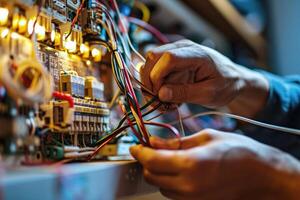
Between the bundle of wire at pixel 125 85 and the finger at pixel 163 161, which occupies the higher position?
the bundle of wire at pixel 125 85

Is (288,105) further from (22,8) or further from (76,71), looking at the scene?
(22,8)

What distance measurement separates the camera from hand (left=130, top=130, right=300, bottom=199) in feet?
1.44

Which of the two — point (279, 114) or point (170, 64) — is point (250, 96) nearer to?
point (279, 114)

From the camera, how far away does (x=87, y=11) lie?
0.58 m

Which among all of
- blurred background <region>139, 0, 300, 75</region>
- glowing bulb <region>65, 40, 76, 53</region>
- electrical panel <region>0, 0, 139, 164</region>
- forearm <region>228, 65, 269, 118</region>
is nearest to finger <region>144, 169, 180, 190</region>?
electrical panel <region>0, 0, 139, 164</region>

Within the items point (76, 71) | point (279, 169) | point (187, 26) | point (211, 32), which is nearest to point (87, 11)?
point (76, 71)

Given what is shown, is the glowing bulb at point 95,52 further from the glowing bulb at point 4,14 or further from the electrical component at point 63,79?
the glowing bulb at point 4,14

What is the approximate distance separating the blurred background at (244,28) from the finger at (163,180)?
2.86ft

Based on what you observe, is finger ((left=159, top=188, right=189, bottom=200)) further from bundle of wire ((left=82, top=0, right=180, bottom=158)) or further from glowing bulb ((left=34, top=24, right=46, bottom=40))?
glowing bulb ((left=34, top=24, right=46, bottom=40))

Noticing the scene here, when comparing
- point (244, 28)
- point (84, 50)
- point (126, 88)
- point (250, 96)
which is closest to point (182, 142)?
point (126, 88)

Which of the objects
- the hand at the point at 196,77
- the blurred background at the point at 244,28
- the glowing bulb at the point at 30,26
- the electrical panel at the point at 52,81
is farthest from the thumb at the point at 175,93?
the blurred background at the point at 244,28

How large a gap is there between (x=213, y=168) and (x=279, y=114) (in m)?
0.58

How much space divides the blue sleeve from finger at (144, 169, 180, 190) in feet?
1.87

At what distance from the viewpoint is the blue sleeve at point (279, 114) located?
3.13 ft
